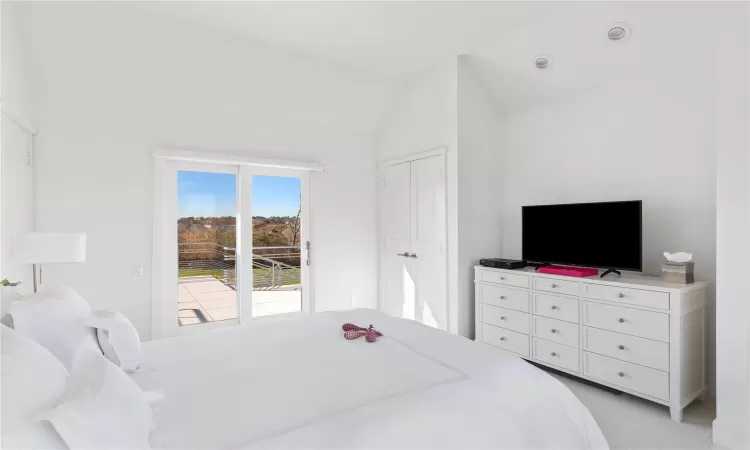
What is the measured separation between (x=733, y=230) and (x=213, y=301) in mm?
4203

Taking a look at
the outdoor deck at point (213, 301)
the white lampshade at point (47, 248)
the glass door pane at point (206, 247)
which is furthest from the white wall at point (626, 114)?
the white lampshade at point (47, 248)

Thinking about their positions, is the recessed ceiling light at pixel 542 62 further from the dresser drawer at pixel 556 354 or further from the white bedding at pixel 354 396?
the white bedding at pixel 354 396

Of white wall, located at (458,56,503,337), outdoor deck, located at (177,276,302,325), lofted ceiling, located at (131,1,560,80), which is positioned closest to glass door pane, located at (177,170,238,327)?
outdoor deck, located at (177,276,302,325)

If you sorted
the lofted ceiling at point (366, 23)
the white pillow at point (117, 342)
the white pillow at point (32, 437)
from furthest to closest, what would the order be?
the lofted ceiling at point (366, 23), the white pillow at point (117, 342), the white pillow at point (32, 437)

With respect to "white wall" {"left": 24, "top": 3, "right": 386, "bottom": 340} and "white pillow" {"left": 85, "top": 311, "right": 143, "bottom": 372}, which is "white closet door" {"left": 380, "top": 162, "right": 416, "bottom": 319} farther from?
"white pillow" {"left": 85, "top": 311, "right": 143, "bottom": 372}

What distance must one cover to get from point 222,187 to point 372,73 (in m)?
2.00

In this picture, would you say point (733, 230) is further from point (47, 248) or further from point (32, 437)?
point (47, 248)

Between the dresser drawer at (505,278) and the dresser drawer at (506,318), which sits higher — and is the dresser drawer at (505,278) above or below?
above

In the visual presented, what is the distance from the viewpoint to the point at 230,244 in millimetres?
4090

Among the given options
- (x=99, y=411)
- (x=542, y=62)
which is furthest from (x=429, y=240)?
(x=99, y=411)

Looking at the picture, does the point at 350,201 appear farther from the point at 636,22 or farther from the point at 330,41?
the point at 636,22

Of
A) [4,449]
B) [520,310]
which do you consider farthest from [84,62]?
[520,310]

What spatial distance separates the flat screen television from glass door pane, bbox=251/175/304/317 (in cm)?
250

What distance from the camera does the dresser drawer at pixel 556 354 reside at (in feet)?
9.79
